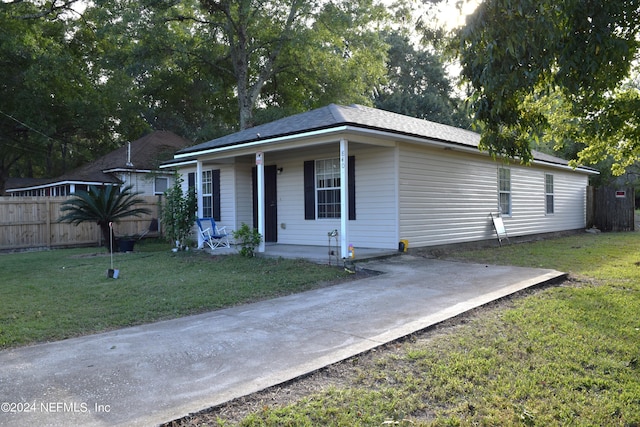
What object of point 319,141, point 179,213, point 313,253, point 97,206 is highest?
point 319,141

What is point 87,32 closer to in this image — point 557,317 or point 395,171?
point 395,171

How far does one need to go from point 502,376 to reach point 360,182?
7.84m

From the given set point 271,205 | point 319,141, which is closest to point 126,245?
point 271,205

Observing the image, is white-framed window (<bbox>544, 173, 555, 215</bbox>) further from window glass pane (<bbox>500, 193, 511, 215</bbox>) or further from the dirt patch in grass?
the dirt patch in grass

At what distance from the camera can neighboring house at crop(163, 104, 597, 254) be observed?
10.2 m

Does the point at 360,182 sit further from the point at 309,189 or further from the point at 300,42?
the point at 300,42

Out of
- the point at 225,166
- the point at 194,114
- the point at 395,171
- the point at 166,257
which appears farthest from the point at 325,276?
the point at 194,114

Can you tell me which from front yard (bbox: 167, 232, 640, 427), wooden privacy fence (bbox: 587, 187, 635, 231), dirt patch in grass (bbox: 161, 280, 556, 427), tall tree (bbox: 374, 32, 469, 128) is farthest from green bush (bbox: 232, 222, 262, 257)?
tall tree (bbox: 374, 32, 469, 128)

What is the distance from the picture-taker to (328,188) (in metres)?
11.7

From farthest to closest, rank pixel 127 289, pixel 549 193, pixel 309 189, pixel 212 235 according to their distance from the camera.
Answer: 1. pixel 549 193
2. pixel 212 235
3. pixel 309 189
4. pixel 127 289

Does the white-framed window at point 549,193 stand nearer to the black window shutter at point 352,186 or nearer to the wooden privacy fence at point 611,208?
the wooden privacy fence at point 611,208

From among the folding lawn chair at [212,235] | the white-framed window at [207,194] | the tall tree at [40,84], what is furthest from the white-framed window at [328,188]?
the tall tree at [40,84]

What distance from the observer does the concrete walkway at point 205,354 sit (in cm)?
309

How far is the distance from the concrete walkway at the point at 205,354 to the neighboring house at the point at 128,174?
50.7ft
